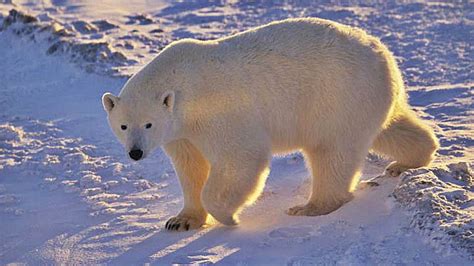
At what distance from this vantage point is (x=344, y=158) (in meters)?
5.04

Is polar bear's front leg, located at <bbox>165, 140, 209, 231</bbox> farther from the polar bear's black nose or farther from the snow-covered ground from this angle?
the polar bear's black nose

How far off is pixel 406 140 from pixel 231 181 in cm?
149

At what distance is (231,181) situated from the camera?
4.80 metres

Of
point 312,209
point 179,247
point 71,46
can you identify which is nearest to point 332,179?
point 312,209

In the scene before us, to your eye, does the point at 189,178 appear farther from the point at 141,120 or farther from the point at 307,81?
the point at 307,81

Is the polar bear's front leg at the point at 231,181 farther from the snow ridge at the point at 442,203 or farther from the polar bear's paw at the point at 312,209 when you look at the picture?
the snow ridge at the point at 442,203

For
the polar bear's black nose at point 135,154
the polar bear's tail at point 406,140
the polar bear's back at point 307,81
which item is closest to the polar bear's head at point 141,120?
the polar bear's black nose at point 135,154

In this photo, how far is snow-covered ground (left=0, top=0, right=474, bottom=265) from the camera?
4.35 m

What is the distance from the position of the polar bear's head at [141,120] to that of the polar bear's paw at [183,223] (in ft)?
2.04

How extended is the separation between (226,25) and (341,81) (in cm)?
733

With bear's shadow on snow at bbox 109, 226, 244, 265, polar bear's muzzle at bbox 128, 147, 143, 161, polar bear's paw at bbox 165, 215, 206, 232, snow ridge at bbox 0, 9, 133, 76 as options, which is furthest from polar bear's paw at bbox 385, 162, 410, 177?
snow ridge at bbox 0, 9, 133, 76

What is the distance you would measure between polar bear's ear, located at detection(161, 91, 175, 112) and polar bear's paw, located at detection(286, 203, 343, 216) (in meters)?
1.12

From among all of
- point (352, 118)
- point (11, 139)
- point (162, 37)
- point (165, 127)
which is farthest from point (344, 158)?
point (162, 37)

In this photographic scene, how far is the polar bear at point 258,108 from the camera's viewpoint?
4.77 metres
